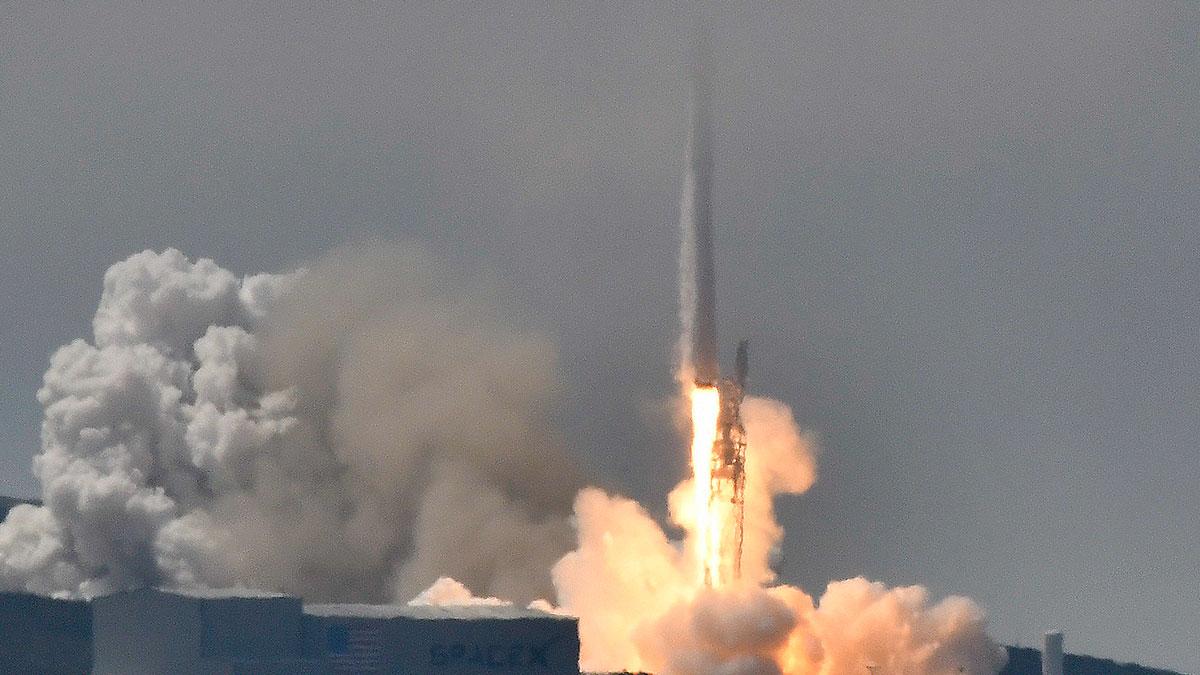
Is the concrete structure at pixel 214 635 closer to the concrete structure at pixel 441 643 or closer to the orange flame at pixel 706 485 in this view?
the concrete structure at pixel 441 643

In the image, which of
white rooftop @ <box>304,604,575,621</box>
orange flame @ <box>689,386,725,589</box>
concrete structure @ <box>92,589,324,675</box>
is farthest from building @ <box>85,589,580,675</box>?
orange flame @ <box>689,386,725,589</box>

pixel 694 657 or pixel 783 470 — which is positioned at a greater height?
pixel 783 470

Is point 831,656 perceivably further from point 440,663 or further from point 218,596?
point 218,596

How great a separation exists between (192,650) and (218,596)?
333 cm

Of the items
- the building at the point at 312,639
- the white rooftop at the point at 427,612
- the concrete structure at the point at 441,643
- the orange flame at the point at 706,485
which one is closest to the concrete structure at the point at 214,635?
the building at the point at 312,639

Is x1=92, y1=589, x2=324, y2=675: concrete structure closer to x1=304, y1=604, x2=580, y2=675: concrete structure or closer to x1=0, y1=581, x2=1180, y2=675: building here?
x1=0, y1=581, x2=1180, y2=675: building

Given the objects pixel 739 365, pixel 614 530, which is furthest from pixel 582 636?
pixel 739 365

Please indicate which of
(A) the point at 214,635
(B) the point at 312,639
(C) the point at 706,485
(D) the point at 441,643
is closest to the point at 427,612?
(D) the point at 441,643

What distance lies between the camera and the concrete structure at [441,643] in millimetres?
192125

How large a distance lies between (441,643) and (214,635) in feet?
40.9

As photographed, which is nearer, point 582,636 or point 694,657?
point 694,657

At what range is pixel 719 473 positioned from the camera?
617 feet

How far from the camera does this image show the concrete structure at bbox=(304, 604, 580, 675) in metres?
192

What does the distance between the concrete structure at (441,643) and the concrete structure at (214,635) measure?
1508 mm
